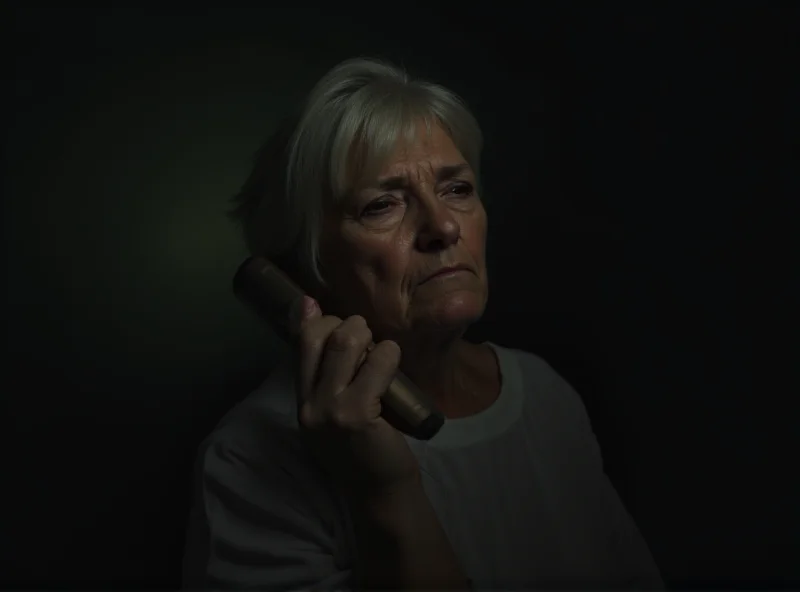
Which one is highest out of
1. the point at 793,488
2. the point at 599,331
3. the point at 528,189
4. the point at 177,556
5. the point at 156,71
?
the point at 156,71

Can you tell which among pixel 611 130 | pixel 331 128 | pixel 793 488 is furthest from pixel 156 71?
pixel 793 488

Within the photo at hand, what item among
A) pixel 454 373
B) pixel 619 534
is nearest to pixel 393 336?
pixel 454 373

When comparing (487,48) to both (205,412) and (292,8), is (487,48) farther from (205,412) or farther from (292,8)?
(205,412)

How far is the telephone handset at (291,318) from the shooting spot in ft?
2.33

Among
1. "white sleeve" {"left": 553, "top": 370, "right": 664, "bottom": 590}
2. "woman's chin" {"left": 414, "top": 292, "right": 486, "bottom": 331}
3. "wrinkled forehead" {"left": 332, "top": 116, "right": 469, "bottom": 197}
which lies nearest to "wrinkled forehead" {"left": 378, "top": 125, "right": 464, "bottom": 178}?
"wrinkled forehead" {"left": 332, "top": 116, "right": 469, "bottom": 197}

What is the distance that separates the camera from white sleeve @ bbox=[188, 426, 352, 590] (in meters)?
0.76

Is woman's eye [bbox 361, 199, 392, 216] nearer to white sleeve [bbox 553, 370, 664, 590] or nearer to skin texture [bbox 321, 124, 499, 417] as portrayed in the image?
skin texture [bbox 321, 124, 499, 417]

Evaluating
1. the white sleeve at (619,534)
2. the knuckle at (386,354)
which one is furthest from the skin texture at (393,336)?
the white sleeve at (619,534)

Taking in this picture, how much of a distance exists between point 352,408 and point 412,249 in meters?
0.19

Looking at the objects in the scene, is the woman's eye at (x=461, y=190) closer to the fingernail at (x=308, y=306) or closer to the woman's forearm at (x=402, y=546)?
the fingernail at (x=308, y=306)

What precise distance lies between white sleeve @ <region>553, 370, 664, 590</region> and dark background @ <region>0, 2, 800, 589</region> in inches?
1.3

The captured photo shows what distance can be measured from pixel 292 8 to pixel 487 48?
0.24m

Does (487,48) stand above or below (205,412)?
above

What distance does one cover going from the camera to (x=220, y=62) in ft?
2.92
